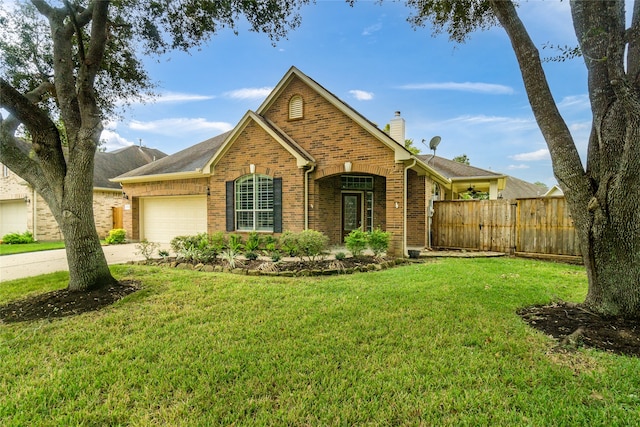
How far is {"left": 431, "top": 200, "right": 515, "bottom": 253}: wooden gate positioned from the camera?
36.1 feet

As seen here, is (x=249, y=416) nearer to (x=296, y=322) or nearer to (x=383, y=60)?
(x=296, y=322)

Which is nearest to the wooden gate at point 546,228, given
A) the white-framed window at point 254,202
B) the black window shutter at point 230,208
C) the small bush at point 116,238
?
the white-framed window at point 254,202

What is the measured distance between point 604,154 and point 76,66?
11815 mm

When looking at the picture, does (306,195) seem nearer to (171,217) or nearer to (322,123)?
(322,123)

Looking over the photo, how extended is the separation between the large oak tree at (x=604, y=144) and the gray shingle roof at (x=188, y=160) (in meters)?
12.3

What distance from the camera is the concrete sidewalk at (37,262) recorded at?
8.36m

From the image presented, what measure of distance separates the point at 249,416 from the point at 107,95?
1077cm

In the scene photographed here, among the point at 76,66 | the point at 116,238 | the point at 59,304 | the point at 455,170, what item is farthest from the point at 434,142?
the point at 116,238

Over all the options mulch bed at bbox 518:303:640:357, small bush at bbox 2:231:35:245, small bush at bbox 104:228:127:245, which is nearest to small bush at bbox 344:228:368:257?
mulch bed at bbox 518:303:640:357

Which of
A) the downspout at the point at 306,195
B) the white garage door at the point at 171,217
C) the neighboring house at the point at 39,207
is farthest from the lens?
the neighboring house at the point at 39,207

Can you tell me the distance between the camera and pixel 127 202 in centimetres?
1558

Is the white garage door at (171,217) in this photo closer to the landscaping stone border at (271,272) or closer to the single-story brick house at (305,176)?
the single-story brick house at (305,176)

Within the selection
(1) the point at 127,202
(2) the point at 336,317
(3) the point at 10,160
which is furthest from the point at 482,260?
(1) the point at 127,202

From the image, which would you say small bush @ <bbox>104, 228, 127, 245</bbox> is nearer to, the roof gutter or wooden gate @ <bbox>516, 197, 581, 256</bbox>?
the roof gutter
